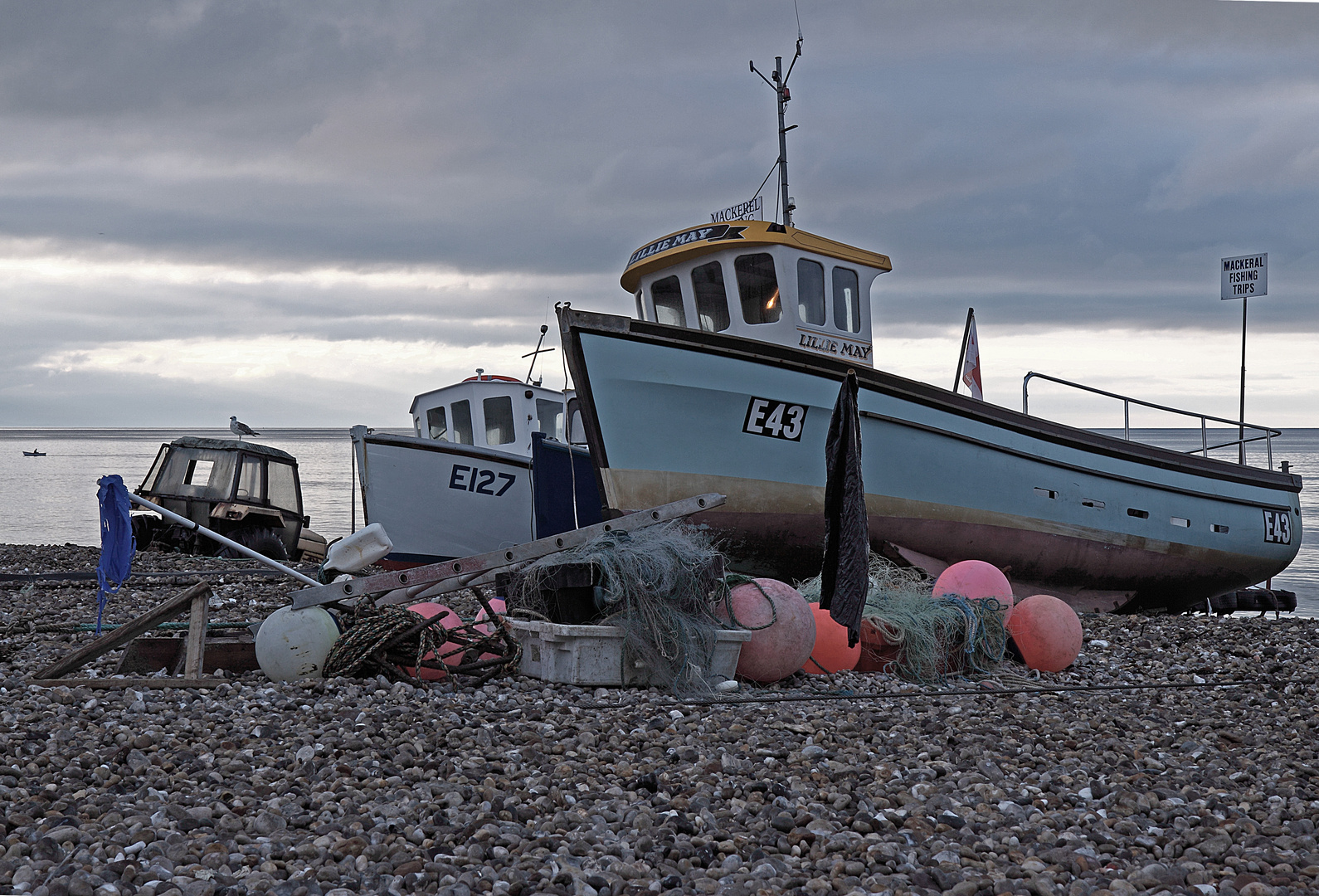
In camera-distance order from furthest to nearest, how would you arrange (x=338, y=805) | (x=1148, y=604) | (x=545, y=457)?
(x=1148, y=604)
(x=545, y=457)
(x=338, y=805)

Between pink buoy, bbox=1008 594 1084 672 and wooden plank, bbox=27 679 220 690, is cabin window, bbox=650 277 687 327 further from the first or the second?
wooden plank, bbox=27 679 220 690

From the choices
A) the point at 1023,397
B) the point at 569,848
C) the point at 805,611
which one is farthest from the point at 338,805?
the point at 1023,397

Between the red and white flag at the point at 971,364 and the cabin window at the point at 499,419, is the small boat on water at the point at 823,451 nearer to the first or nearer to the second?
the red and white flag at the point at 971,364

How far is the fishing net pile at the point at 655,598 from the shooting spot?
5.15 metres

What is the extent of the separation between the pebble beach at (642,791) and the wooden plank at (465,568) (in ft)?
1.91

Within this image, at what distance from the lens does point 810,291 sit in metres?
10.4

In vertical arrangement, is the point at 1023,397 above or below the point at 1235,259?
below

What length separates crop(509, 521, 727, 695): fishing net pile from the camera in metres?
5.15

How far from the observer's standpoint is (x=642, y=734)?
4145 mm

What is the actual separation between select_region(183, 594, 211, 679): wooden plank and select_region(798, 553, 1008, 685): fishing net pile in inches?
145

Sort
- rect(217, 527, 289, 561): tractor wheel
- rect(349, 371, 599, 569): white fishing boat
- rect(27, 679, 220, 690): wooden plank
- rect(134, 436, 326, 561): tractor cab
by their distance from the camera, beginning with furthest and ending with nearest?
rect(134, 436, 326, 561): tractor cab < rect(217, 527, 289, 561): tractor wheel < rect(349, 371, 599, 569): white fishing boat < rect(27, 679, 220, 690): wooden plank

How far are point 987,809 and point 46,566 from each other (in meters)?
12.7

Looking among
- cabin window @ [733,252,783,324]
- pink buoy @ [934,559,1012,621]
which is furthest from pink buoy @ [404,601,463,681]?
cabin window @ [733,252,783,324]

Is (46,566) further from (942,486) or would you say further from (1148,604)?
(1148,604)
